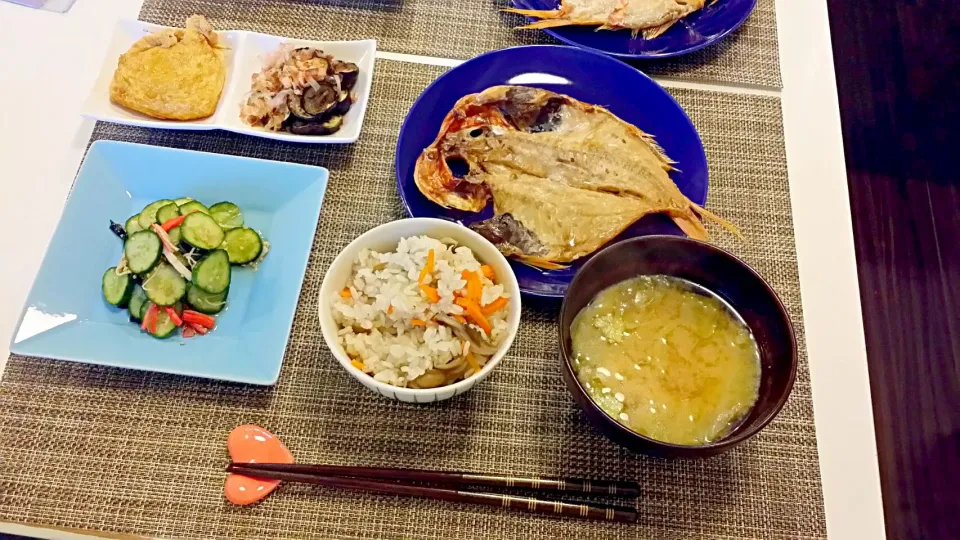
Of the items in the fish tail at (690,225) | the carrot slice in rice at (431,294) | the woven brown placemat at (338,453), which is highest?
the carrot slice in rice at (431,294)

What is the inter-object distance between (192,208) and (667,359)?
1.31 meters

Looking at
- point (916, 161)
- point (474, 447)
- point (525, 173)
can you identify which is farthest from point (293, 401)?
point (916, 161)

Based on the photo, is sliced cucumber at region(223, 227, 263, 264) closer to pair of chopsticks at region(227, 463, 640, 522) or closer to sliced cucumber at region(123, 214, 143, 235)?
sliced cucumber at region(123, 214, 143, 235)

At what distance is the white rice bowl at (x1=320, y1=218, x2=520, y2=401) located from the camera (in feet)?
4.50

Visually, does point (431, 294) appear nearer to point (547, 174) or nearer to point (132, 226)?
point (547, 174)

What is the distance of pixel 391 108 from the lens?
6.56 ft

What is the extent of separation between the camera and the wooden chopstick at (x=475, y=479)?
1.41 meters

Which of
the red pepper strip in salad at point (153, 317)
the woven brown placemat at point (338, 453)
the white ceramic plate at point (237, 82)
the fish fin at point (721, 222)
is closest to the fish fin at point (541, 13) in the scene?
the white ceramic plate at point (237, 82)

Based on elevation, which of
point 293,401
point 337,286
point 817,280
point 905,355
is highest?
point 337,286

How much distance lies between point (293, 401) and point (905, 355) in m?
1.83

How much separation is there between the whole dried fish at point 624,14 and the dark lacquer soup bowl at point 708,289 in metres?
0.96

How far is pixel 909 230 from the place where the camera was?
224cm

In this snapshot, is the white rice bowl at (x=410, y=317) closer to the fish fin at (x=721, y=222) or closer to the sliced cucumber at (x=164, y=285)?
the sliced cucumber at (x=164, y=285)

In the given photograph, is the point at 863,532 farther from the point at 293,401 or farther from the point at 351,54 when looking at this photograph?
the point at 351,54
